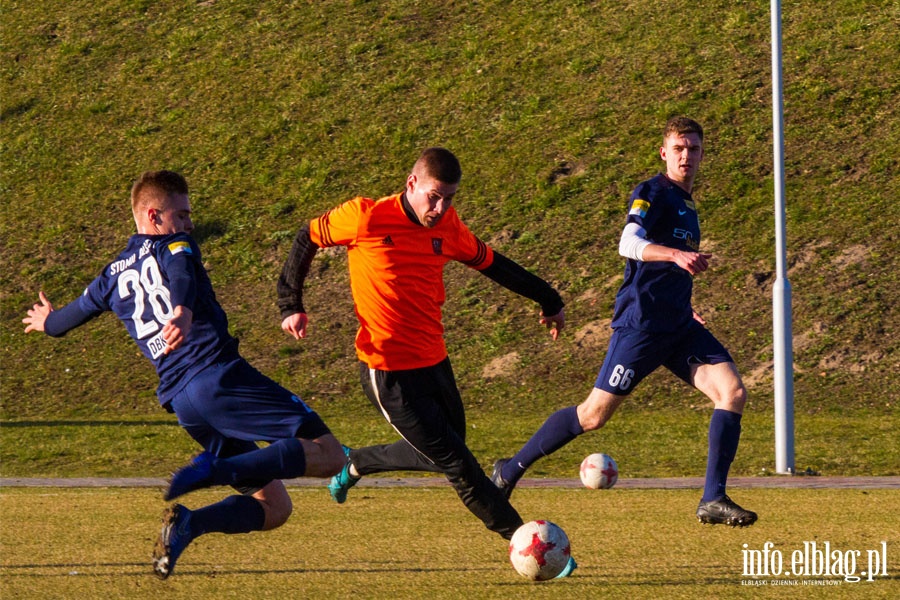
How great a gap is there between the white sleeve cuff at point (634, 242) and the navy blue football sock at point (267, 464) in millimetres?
2622

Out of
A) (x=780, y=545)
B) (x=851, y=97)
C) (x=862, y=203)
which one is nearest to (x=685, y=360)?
(x=780, y=545)

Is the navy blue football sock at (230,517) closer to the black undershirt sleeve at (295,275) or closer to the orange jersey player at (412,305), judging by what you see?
the orange jersey player at (412,305)

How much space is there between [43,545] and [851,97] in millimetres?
19742

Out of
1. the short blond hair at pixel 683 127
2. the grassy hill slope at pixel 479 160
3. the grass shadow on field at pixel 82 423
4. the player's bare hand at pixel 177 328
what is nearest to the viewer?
the player's bare hand at pixel 177 328

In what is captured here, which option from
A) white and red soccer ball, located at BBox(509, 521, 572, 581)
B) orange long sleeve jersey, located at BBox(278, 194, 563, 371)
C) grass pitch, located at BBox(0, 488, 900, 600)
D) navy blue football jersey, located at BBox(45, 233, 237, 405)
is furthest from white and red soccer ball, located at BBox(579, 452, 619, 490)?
navy blue football jersey, located at BBox(45, 233, 237, 405)

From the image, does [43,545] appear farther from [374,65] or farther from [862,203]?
[374,65]

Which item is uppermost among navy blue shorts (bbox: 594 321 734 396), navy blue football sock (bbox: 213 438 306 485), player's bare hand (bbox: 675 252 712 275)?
player's bare hand (bbox: 675 252 712 275)

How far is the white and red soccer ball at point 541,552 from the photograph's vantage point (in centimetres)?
609

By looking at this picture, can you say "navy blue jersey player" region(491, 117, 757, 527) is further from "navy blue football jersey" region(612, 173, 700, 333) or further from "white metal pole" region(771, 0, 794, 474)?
"white metal pole" region(771, 0, 794, 474)

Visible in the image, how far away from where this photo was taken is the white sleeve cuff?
7.68 meters

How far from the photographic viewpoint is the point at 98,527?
8859 mm

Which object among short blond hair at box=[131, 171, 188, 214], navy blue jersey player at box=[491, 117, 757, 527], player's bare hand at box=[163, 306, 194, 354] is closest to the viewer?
player's bare hand at box=[163, 306, 194, 354]

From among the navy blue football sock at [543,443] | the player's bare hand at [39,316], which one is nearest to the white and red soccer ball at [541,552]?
the navy blue football sock at [543,443]

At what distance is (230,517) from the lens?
20.7 ft
